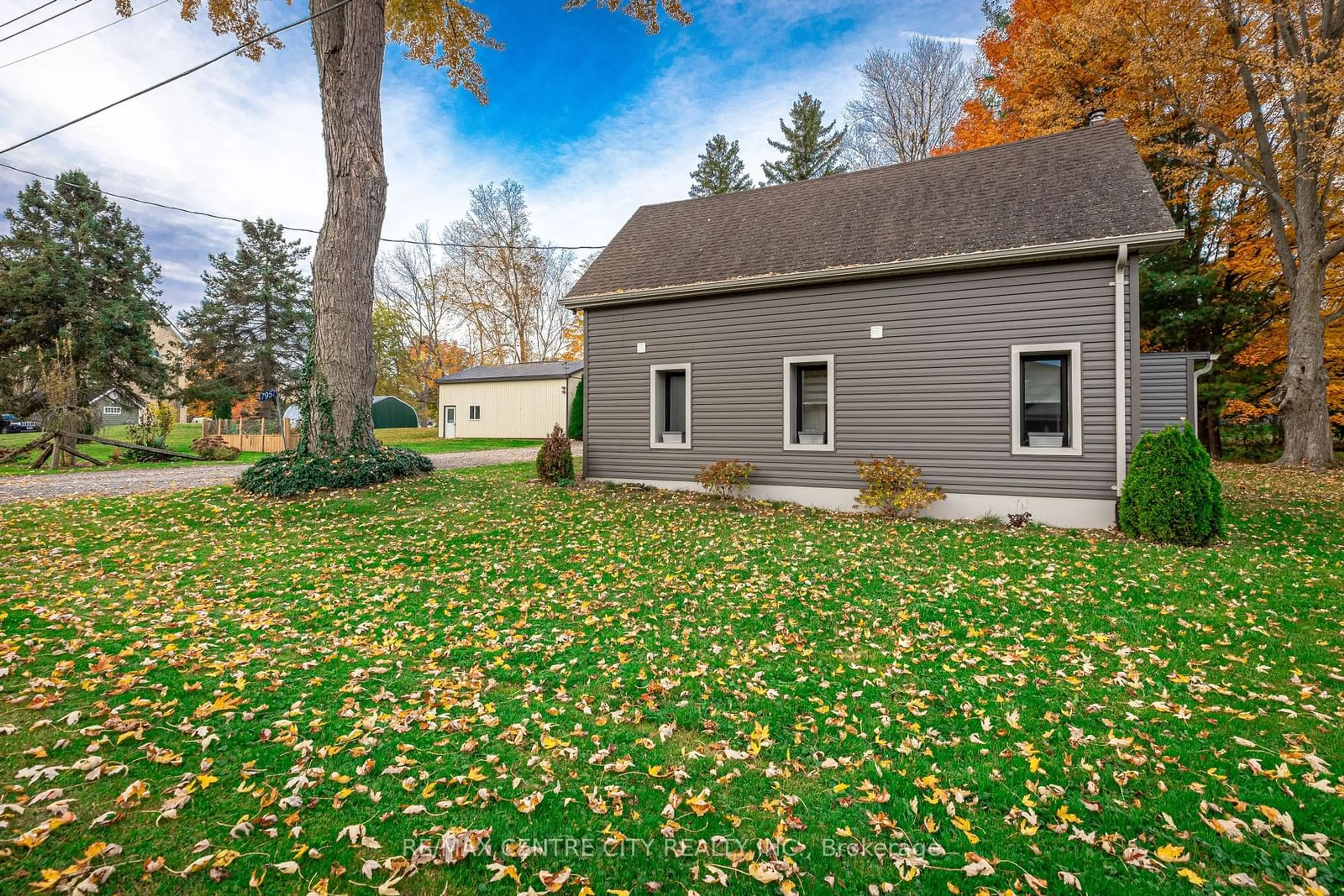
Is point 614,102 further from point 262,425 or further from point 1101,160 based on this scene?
point 262,425

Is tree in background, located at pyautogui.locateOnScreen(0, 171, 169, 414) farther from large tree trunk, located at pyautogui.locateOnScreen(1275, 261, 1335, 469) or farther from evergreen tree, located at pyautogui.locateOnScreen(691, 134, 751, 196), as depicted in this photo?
large tree trunk, located at pyautogui.locateOnScreen(1275, 261, 1335, 469)

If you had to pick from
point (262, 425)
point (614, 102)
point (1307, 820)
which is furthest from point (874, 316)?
point (262, 425)

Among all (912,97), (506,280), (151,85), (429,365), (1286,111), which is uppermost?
(912,97)

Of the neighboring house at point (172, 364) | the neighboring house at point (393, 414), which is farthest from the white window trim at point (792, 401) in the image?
the neighboring house at point (393, 414)

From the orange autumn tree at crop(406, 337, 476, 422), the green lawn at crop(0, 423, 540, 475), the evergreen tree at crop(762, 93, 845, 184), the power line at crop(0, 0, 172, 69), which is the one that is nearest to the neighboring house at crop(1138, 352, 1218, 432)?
the power line at crop(0, 0, 172, 69)

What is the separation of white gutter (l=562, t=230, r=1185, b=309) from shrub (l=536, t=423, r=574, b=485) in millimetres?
2917

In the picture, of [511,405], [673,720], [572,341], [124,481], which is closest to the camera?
[673,720]

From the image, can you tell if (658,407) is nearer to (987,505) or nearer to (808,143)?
(987,505)

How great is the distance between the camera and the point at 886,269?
923 cm

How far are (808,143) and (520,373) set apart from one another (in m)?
18.5

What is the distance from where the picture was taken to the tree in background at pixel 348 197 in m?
10.1

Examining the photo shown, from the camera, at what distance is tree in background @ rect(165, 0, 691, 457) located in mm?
10133

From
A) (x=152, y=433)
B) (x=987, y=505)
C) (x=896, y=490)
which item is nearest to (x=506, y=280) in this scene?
(x=152, y=433)

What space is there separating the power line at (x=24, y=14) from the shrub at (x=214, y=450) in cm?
1309
